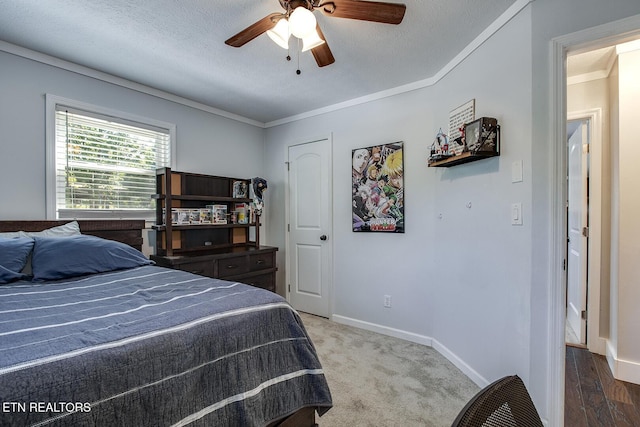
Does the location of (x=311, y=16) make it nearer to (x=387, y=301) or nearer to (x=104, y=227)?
(x=104, y=227)

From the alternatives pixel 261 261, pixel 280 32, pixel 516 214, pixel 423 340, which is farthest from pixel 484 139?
pixel 261 261

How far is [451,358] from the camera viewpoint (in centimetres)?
246

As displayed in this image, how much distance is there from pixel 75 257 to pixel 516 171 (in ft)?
9.08

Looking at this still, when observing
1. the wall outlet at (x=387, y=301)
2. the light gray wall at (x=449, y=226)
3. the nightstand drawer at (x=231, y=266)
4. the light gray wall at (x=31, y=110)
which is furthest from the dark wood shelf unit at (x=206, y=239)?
the wall outlet at (x=387, y=301)

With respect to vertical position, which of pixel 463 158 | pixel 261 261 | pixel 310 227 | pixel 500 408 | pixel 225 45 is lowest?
pixel 261 261

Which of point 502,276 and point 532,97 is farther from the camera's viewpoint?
point 502,276

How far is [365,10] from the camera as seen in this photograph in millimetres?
1508

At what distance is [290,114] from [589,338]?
3796 millimetres

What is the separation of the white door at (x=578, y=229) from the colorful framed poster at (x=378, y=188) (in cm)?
Answer: 160

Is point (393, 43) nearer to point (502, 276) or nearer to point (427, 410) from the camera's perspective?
point (502, 276)

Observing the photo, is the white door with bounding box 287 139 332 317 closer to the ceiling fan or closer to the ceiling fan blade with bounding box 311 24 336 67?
the ceiling fan blade with bounding box 311 24 336 67

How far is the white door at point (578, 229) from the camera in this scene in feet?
8.86

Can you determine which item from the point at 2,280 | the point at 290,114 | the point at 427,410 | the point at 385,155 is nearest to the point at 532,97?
the point at 385,155

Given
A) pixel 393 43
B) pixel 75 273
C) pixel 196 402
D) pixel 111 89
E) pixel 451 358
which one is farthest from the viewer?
pixel 111 89
